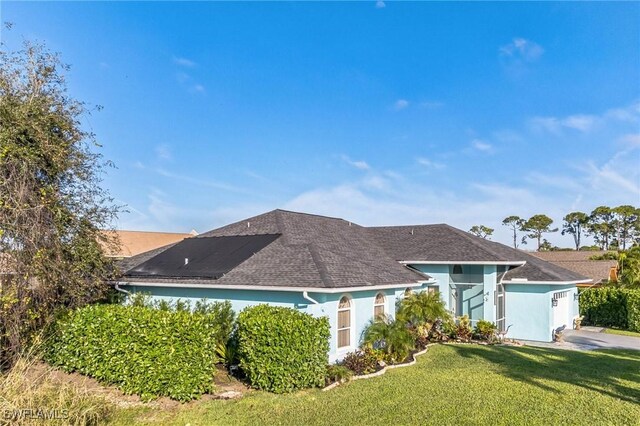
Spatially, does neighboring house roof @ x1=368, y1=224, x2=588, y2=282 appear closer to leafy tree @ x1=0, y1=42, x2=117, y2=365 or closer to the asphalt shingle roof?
the asphalt shingle roof

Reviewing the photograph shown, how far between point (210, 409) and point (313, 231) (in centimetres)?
1154

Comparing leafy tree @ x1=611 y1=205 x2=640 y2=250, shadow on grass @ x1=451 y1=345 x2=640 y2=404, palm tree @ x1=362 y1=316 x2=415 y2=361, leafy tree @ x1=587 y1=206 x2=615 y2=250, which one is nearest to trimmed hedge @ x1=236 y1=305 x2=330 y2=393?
palm tree @ x1=362 y1=316 x2=415 y2=361

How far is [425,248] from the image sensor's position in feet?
77.9

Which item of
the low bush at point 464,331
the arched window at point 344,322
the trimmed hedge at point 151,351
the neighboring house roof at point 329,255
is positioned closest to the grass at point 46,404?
the trimmed hedge at point 151,351

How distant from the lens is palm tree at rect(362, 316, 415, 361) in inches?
568

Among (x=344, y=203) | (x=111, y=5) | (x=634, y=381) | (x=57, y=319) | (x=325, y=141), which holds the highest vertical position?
(x=111, y=5)

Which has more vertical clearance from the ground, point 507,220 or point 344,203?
point 507,220

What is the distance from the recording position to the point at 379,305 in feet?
53.2

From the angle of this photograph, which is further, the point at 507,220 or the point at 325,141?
the point at 507,220

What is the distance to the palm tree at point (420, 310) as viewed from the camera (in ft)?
56.3

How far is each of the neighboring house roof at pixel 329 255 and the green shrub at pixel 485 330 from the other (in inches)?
119

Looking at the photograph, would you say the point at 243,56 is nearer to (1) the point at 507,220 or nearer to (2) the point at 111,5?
(2) the point at 111,5

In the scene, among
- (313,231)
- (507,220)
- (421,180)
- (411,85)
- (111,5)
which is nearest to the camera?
(111,5)

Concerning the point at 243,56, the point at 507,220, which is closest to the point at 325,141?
the point at 243,56
